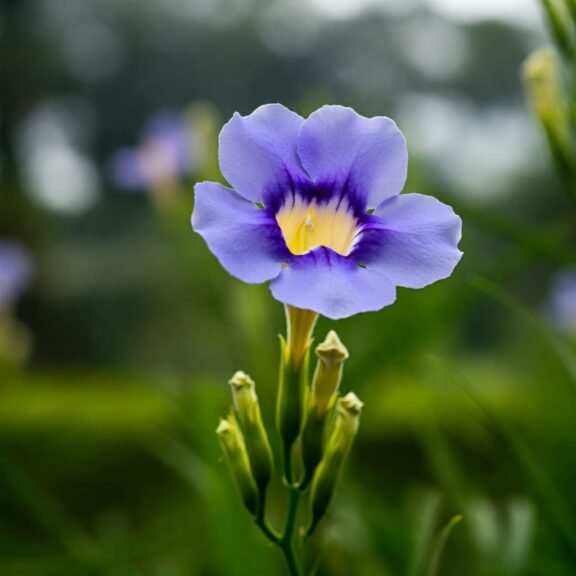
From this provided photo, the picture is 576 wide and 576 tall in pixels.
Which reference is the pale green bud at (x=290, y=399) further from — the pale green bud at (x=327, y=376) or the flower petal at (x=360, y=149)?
the flower petal at (x=360, y=149)

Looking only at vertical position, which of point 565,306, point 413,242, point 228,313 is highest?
point 413,242

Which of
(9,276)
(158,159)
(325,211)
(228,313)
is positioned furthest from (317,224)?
(9,276)

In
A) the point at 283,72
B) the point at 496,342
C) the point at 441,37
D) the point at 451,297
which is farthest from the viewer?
the point at 441,37

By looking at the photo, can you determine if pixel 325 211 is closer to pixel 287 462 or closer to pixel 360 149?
pixel 360 149

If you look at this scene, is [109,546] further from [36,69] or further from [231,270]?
Result: [36,69]

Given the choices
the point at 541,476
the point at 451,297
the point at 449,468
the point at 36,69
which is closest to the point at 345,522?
the point at 449,468

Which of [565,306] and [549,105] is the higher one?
[549,105]
